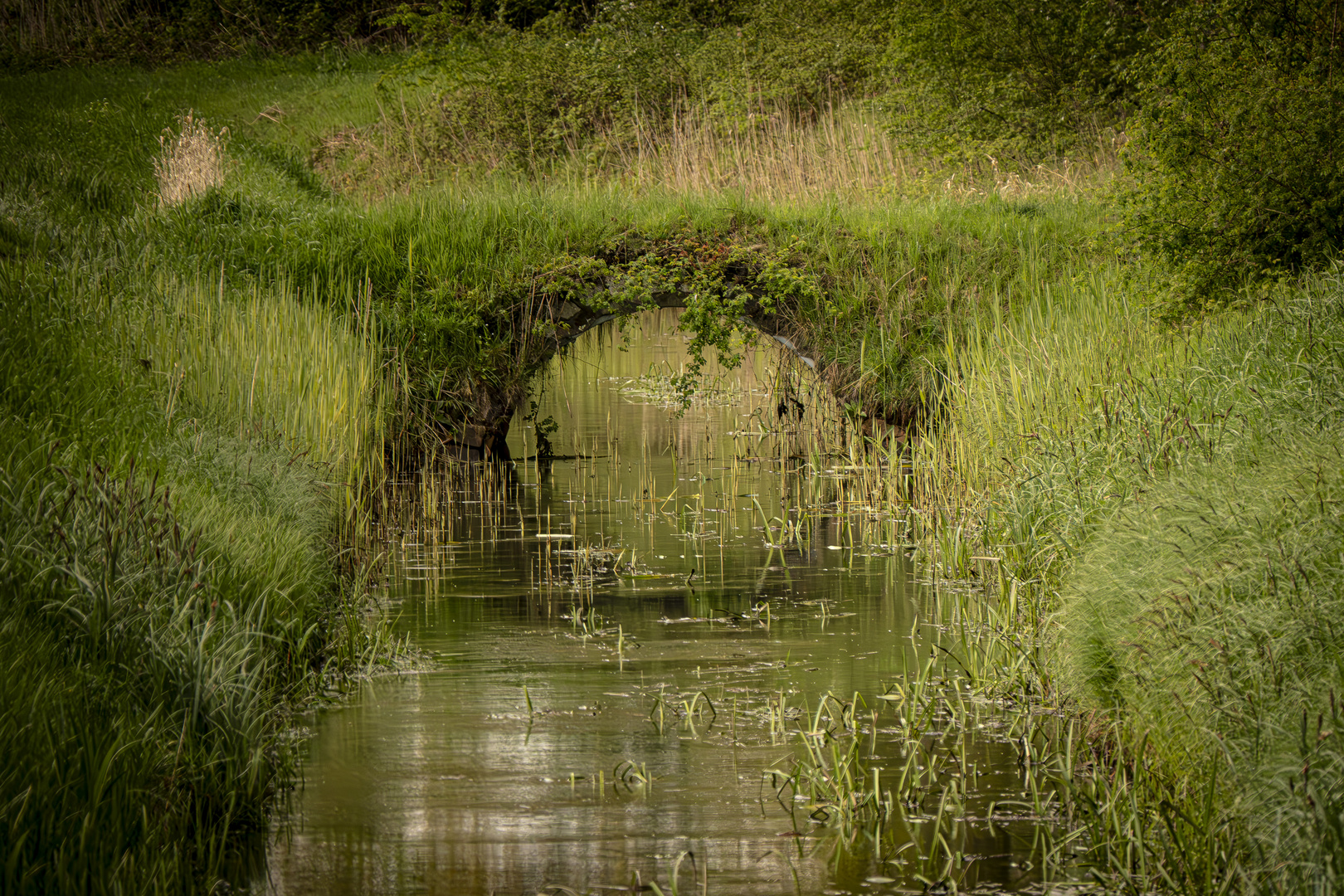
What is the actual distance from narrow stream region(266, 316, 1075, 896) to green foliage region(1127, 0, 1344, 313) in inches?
106

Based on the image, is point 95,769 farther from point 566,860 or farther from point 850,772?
point 850,772

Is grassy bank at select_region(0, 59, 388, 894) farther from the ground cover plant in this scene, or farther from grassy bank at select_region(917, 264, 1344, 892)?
grassy bank at select_region(917, 264, 1344, 892)

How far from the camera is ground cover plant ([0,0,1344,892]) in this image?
15.0 feet

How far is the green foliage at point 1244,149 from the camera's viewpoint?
8.30 meters

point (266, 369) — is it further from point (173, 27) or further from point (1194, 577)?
point (173, 27)

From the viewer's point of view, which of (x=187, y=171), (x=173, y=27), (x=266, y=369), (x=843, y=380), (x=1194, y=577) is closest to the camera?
(x=1194, y=577)

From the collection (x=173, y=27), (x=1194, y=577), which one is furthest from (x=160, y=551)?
(x=173, y=27)

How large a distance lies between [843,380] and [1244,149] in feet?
16.7

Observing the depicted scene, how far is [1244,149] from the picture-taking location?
834 centimetres

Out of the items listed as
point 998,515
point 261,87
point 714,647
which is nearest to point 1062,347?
point 998,515

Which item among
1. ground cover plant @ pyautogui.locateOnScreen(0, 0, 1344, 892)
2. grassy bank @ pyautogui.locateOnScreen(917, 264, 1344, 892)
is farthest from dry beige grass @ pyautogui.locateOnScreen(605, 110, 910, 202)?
grassy bank @ pyautogui.locateOnScreen(917, 264, 1344, 892)

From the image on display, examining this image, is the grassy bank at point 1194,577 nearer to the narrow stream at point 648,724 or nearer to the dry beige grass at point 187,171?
the narrow stream at point 648,724

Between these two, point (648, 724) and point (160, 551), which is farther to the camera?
point (648, 724)

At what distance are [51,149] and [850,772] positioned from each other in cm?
1672
